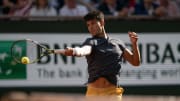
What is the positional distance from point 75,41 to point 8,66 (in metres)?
1.37

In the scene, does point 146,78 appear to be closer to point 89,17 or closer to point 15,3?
point 15,3

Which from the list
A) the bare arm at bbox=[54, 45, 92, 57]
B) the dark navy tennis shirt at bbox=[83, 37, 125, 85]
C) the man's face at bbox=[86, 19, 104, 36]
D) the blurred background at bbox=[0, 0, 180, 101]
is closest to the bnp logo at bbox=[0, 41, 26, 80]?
the blurred background at bbox=[0, 0, 180, 101]

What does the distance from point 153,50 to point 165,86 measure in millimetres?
744

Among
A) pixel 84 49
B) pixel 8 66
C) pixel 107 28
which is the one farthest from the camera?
pixel 107 28

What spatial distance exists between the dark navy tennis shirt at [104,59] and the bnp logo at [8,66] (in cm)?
497

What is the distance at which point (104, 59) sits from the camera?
845 centimetres

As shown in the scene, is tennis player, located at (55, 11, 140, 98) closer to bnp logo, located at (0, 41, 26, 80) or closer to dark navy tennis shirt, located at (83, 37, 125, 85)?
dark navy tennis shirt, located at (83, 37, 125, 85)

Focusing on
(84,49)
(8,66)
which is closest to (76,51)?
(84,49)

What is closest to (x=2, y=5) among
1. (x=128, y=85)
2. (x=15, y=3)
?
(x=15, y=3)

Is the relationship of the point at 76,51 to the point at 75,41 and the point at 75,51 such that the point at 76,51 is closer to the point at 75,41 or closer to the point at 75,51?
the point at 75,51

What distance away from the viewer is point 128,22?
1363 cm

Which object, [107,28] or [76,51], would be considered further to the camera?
[107,28]

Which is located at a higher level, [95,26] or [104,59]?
[95,26]

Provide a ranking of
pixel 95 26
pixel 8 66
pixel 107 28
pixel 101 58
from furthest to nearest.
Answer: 1. pixel 107 28
2. pixel 8 66
3. pixel 101 58
4. pixel 95 26
